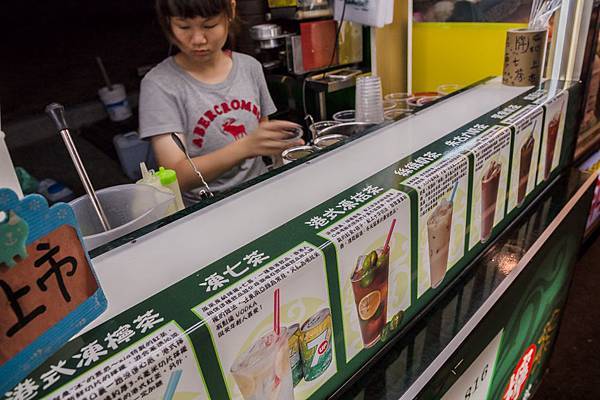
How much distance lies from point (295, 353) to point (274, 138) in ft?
2.05

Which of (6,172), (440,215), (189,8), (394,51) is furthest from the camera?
(394,51)

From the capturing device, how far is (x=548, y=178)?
1.53m

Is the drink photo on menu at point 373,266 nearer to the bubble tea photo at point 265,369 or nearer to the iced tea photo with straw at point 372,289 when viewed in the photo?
the iced tea photo with straw at point 372,289

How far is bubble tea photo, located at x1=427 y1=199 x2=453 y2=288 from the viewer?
952mm

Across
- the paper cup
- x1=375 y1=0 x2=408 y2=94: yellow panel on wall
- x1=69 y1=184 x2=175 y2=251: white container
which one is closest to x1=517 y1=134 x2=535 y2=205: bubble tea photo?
the paper cup

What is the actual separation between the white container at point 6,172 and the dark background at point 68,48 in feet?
9.02

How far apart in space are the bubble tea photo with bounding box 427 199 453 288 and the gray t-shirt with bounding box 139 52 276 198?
30.3 inches

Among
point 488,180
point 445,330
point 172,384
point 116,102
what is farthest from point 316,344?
point 116,102

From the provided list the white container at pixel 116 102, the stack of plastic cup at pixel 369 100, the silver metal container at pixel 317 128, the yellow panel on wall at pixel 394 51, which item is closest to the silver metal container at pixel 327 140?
the silver metal container at pixel 317 128

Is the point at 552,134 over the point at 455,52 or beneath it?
beneath

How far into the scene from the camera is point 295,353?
73 centimetres

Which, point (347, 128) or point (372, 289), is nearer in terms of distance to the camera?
point (372, 289)

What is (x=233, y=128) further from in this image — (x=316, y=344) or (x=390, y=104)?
(x=316, y=344)

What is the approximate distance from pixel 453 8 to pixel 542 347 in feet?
5.29
